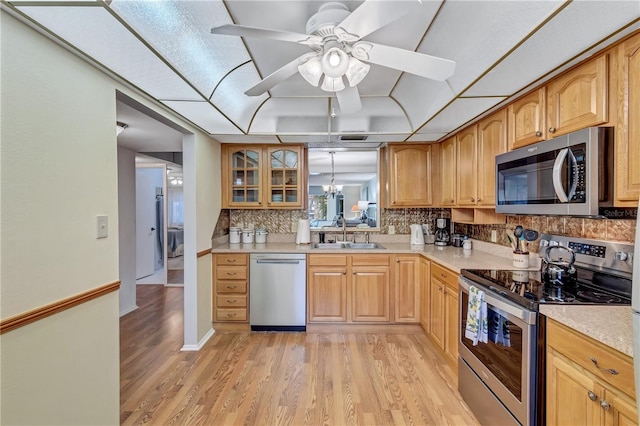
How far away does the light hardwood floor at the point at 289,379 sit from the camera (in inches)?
74.7

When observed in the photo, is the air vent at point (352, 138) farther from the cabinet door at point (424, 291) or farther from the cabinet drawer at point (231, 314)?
the cabinet drawer at point (231, 314)

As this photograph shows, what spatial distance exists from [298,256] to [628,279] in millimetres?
2463

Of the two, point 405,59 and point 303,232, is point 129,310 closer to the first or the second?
point 303,232

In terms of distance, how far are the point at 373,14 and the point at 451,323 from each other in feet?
7.48

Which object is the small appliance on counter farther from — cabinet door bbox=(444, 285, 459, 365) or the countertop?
cabinet door bbox=(444, 285, 459, 365)

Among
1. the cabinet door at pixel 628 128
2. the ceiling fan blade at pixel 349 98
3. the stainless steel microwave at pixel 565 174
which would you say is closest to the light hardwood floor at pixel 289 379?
the stainless steel microwave at pixel 565 174

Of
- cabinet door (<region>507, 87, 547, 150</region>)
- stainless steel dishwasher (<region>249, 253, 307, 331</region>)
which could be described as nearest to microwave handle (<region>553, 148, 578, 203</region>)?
cabinet door (<region>507, 87, 547, 150</region>)

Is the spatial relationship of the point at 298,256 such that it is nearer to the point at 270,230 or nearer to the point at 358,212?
the point at 270,230

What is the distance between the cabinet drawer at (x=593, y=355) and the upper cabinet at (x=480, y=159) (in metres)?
1.25

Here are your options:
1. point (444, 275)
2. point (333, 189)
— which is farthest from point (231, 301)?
point (444, 275)

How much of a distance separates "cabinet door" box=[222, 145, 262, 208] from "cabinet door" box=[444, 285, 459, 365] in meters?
2.27

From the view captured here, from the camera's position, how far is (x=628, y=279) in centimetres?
145

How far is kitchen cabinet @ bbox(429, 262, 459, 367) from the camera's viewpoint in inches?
91.2

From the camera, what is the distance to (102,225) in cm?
159
